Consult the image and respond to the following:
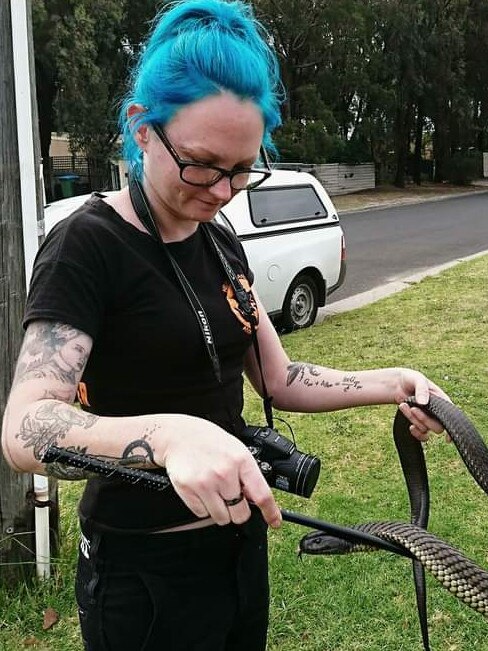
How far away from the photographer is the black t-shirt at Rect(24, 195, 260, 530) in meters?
1.38

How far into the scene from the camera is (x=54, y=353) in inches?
51.5

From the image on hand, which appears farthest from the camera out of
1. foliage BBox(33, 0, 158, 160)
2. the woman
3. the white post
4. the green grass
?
foliage BBox(33, 0, 158, 160)

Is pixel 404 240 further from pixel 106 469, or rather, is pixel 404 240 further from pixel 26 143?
pixel 106 469

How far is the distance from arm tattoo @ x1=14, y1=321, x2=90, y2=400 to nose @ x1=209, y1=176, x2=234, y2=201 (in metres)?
0.38

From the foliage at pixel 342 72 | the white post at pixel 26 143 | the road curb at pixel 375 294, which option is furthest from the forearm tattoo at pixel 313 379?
the foliage at pixel 342 72

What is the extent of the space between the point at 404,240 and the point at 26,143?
49.3 ft

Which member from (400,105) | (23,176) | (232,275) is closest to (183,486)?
(232,275)

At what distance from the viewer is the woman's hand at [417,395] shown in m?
1.75

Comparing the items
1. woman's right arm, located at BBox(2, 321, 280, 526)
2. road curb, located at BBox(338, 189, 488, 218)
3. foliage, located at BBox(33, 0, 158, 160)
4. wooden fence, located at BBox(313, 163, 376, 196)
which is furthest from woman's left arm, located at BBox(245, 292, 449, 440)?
wooden fence, located at BBox(313, 163, 376, 196)

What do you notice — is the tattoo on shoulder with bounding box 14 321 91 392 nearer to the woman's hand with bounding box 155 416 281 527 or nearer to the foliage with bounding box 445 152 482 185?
the woman's hand with bounding box 155 416 281 527

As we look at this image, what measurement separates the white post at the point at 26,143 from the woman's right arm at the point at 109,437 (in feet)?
5.83

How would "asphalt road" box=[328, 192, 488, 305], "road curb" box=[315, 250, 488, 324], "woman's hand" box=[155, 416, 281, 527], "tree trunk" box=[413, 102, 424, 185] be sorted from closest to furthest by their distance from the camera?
"woman's hand" box=[155, 416, 281, 527]
"road curb" box=[315, 250, 488, 324]
"asphalt road" box=[328, 192, 488, 305]
"tree trunk" box=[413, 102, 424, 185]

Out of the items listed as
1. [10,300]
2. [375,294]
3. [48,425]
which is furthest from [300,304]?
[48,425]

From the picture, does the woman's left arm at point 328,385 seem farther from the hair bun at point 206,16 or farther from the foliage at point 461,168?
the foliage at point 461,168
